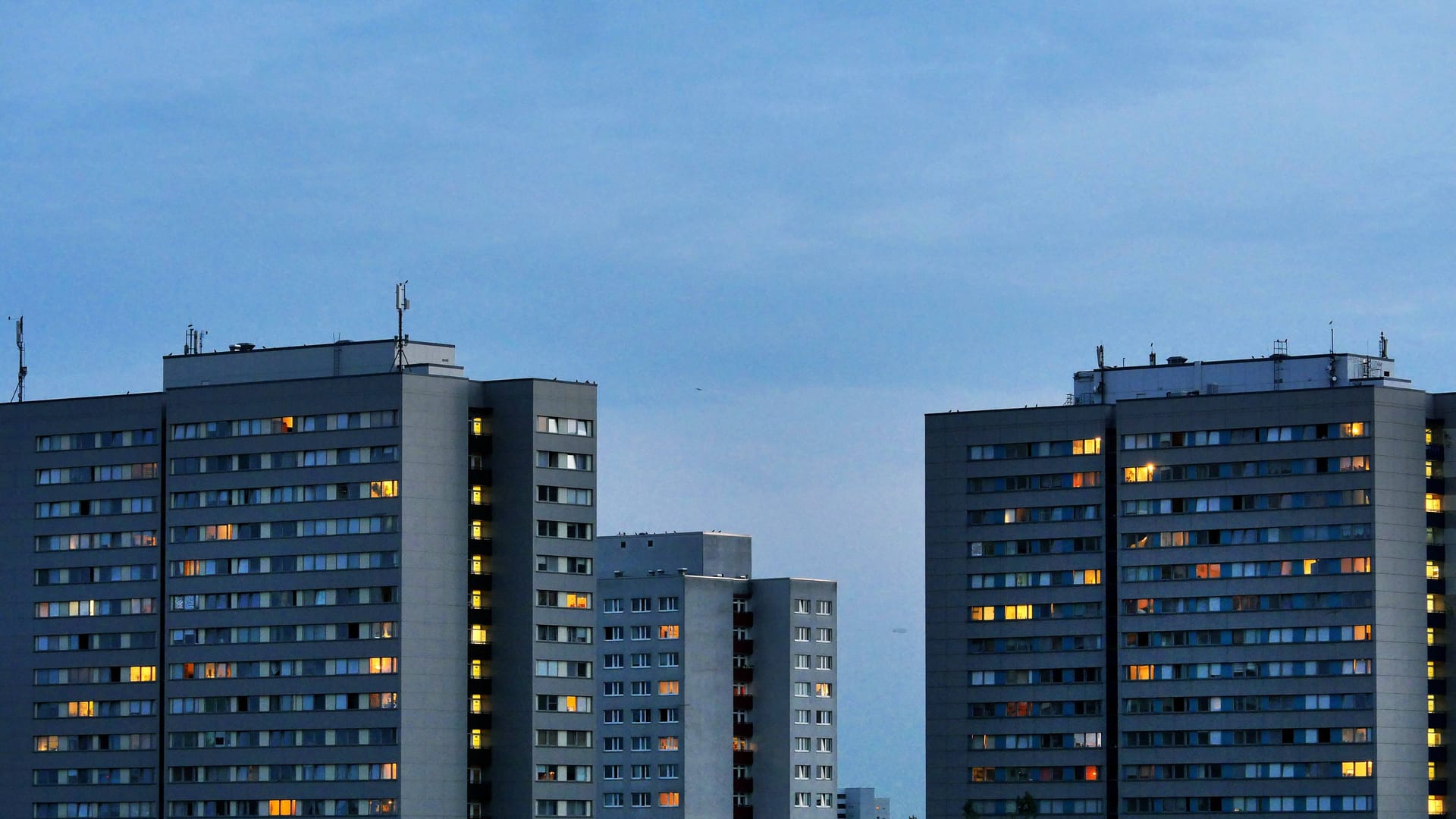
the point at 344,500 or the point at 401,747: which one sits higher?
the point at 344,500

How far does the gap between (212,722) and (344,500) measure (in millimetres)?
20545

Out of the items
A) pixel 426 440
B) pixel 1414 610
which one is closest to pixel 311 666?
pixel 426 440

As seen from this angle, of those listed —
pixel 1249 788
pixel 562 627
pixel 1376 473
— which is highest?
pixel 1376 473

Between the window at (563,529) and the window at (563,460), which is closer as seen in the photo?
the window at (563,529)

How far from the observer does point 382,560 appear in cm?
19288

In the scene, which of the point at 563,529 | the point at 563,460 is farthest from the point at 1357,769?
the point at 563,460

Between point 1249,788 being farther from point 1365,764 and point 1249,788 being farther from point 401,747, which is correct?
point 401,747

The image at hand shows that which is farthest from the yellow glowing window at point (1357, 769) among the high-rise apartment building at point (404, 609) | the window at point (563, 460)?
the window at point (563, 460)

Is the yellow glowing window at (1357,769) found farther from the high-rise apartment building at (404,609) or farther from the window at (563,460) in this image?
the window at (563,460)

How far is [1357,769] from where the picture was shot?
196 m

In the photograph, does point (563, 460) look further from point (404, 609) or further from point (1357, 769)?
point (1357, 769)

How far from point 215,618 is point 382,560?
Result: 16180mm

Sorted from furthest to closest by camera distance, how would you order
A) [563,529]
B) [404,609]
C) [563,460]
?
[563,460] < [563,529] < [404,609]

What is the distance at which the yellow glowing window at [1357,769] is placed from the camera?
195875 millimetres
